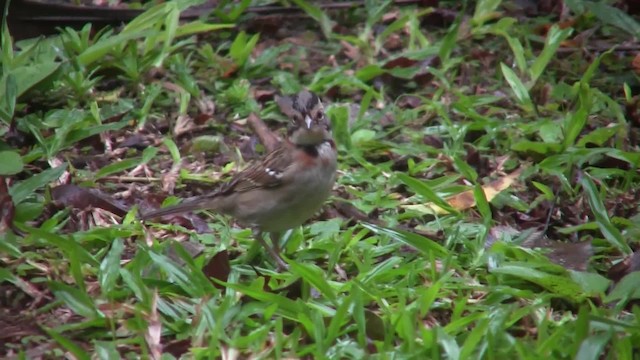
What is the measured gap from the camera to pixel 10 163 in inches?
224

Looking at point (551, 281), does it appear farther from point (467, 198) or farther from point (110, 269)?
point (110, 269)

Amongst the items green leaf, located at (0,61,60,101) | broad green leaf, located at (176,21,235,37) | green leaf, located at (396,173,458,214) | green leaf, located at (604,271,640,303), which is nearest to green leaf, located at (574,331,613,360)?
green leaf, located at (604,271,640,303)

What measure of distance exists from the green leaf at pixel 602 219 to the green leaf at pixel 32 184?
2.75 metres

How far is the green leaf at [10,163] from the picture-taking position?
563 cm

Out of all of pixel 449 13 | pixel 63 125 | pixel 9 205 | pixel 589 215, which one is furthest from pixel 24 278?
pixel 449 13

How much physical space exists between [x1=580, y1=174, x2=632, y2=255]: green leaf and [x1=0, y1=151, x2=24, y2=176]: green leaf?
9.67 ft

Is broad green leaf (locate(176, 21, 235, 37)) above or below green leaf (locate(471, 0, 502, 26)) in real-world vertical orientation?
above

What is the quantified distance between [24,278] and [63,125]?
154cm

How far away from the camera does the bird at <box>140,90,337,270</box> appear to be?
5.41 meters

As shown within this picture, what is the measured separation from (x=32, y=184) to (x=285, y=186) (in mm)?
1322

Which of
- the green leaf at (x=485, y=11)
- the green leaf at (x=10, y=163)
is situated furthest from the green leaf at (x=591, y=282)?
the green leaf at (x=485, y=11)

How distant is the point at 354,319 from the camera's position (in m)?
4.73

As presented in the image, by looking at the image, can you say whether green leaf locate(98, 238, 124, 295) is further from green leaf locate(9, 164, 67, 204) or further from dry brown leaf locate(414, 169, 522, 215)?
dry brown leaf locate(414, 169, 522, 215)

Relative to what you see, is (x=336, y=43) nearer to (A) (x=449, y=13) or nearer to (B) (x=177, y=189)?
(A) (x=449, y=13)
